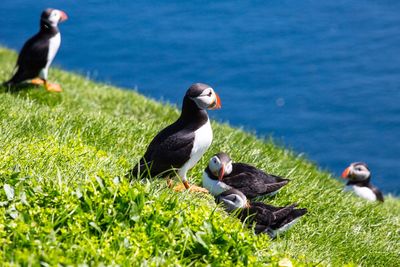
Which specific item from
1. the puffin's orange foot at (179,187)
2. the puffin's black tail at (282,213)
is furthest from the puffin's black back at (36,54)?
the puffin's black tail at (282,213)

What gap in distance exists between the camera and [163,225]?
4.71 m

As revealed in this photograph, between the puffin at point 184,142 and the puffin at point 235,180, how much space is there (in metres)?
0.20

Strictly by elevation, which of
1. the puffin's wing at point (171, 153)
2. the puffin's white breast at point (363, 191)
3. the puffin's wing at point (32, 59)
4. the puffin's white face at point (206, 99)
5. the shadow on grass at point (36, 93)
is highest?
the puffin's white face at point (206, 99)

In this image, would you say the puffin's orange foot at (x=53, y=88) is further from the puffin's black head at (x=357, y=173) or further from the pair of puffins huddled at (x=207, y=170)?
the pair of puffins huddled at (x=207, y=170)

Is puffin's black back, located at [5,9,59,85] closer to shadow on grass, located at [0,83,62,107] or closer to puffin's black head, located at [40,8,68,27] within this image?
puffin's black head, located at [40,8,68,27]

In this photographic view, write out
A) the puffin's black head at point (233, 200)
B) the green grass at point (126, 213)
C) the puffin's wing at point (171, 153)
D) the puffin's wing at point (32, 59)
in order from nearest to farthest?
the green grass at point (126, 213)
the puffin's black head at point (233, 200)
the puffin's wing at point (171, 153)
the puffin's wing at point (32, 59)

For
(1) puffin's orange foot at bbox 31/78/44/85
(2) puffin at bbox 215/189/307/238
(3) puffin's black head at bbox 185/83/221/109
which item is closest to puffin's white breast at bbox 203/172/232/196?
(2) puffin at bbox 215/189/307/238

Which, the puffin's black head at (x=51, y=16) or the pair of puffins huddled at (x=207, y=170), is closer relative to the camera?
the pair of puffins huddled at (x=207, y=170)

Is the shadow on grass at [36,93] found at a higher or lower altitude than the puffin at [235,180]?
lower

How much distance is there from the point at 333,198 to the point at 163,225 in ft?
9.03

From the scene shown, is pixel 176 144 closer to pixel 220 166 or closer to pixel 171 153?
pixel 171 153

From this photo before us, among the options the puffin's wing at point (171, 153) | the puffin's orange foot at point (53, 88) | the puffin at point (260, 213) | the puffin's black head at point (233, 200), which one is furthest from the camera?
the puffin's orange foot at point (53, 88)

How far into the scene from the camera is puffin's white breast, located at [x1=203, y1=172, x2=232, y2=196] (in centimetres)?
615

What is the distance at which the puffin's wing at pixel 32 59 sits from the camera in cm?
1078
